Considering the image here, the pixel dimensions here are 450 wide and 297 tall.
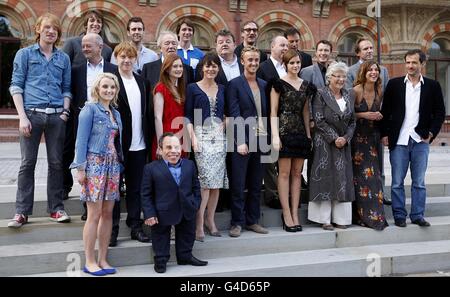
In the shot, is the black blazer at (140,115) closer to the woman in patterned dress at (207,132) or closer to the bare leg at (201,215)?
the woman in patterned dress at (207,132)

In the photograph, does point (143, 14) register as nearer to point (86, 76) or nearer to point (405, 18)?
point (405, 18)

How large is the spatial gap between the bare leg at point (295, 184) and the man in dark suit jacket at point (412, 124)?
120cm

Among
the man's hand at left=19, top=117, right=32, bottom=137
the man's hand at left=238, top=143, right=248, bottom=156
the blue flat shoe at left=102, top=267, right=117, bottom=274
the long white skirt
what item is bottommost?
the blue flat shoe at left=102, top=267, right=117, bottom=274

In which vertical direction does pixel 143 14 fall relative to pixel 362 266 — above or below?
above

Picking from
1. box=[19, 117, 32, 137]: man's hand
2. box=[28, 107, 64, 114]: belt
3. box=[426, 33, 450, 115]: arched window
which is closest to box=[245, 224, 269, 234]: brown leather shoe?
box=[28, 107, 64, 114]: belt

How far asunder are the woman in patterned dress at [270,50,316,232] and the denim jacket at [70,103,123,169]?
1.81 m

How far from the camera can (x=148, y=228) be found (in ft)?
16.9

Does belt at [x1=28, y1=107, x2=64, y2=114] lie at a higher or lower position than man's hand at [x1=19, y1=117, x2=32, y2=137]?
higher

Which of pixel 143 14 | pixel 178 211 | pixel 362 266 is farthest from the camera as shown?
pixel 143 14

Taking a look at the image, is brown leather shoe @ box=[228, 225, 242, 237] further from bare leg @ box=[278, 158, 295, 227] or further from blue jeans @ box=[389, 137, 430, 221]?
blue jeans @ box=[389, 137, 430, 221]

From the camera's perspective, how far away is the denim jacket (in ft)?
14.0

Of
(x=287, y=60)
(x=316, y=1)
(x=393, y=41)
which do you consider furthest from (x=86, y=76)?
(x=393, y=41)

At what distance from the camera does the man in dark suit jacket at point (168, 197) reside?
175 inches

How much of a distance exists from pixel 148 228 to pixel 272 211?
1484 mm
